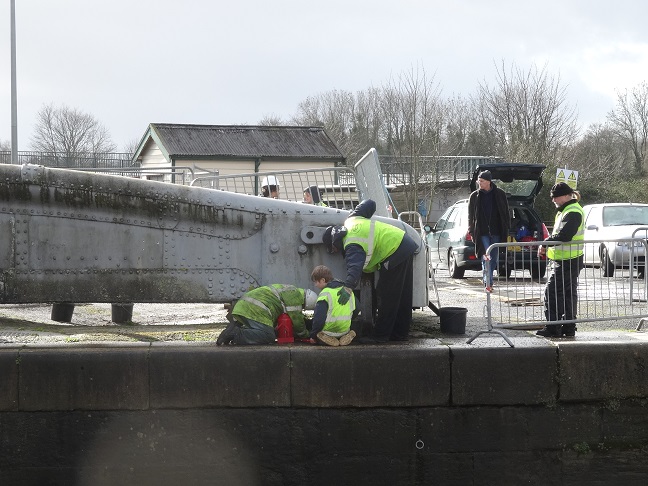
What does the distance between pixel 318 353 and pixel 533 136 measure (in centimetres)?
3477

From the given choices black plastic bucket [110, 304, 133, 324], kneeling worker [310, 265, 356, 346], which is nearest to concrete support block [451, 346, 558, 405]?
kneeling worker [310, 265, 356, 346]

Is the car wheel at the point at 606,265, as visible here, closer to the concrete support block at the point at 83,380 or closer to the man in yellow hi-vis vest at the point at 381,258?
the man in yellow hi-vis vest at the point at 381,258

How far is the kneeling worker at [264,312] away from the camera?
7441 mm

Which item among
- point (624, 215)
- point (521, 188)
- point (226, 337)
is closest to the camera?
point (226, 337)

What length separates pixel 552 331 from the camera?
8.16 m

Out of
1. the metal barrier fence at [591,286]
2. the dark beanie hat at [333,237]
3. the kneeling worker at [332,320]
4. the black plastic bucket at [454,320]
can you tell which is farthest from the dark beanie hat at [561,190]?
the kneeling worker at [332,320]

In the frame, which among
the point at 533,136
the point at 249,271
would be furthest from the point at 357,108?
the point at 249,271

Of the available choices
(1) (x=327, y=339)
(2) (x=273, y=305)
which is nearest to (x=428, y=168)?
(2) (x=273, y=305)

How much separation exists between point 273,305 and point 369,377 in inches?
41.2

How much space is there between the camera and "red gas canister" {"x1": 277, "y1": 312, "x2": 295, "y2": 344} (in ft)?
25.0

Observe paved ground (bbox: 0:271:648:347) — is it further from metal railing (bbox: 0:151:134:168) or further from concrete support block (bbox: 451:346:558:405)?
metal railing (bbox: 0:151:134:168)

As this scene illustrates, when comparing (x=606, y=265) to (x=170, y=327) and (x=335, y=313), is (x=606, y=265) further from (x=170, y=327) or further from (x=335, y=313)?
(x=170, y=327)

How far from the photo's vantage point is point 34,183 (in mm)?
Result: 7730

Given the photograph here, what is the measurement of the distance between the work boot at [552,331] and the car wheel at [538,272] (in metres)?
0.85
